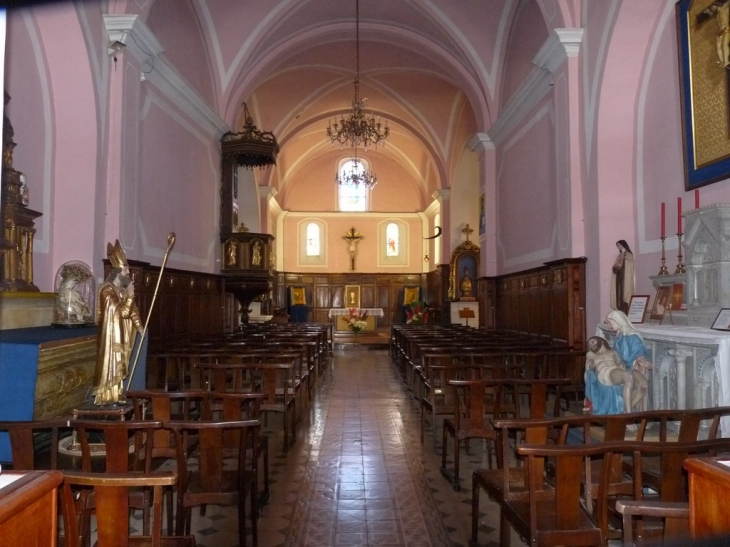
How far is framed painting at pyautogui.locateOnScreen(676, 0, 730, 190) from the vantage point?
18.0 feet

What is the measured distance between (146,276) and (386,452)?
472 cm

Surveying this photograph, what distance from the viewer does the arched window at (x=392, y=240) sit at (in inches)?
970

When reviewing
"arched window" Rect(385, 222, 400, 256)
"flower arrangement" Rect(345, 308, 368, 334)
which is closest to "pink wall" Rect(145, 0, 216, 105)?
"flower arrangement" Rect(345, 308, 368, 334)

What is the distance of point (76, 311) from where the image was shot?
20.7 ft

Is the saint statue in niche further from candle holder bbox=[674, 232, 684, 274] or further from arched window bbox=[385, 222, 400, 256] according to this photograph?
arched window bbox=[385, 222, 400, 256]

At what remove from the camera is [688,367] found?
15.4 feet

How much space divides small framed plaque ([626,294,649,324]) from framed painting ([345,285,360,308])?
17.8 m

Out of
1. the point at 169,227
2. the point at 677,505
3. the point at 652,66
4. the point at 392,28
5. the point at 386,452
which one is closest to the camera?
the point at 677,505

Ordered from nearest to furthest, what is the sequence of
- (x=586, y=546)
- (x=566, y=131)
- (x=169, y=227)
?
(x=586, y=546), (x=566, y=131), (x=169, y=227)

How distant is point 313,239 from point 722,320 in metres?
20.7

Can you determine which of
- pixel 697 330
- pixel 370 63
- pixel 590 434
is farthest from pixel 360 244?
pixel 590 434

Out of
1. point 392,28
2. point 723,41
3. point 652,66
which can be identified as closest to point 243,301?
point 392,28

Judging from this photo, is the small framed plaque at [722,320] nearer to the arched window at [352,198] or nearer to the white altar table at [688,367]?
the white altar table at [688,367]

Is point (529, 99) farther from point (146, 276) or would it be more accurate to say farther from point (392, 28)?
point (146, 276)
